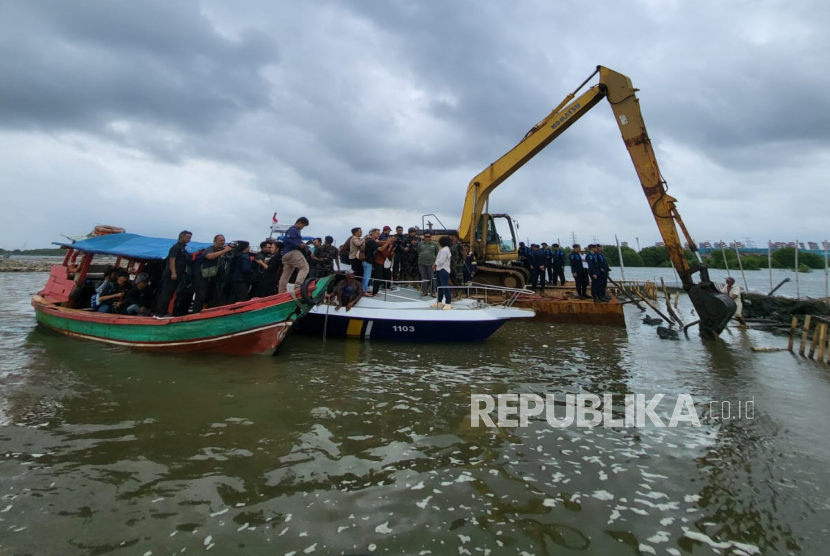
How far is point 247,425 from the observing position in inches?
178

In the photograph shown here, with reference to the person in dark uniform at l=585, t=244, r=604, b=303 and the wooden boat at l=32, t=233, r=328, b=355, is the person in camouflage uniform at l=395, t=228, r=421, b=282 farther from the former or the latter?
the person in dark uniform at l=585, t=244, r=604, b=303

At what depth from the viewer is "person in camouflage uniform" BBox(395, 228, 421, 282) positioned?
12453 mm

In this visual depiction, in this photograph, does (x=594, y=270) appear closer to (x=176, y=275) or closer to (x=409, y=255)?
(x=409, y=255)

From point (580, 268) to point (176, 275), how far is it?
38.2 feet

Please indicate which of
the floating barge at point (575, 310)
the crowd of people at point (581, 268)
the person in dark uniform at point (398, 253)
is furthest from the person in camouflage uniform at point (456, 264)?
the crowd of people at point (581, 268)

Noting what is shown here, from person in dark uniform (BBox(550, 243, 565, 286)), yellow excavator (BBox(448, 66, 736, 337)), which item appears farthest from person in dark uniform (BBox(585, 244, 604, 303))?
person in dark uniform (BBox(550, 243, 565, 286))

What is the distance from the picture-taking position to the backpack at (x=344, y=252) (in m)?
11.1

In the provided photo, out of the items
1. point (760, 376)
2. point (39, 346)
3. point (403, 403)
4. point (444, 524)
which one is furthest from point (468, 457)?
point (39, 346)

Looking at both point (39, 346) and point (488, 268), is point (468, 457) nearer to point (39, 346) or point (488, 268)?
point (39, 346)

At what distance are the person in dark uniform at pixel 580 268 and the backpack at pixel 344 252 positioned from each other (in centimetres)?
753

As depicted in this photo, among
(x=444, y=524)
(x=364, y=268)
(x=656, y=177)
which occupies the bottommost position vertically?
(x=444, y=524)

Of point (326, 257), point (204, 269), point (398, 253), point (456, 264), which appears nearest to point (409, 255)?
point (398, 253)

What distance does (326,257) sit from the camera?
1042cm

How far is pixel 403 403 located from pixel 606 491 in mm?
2606
